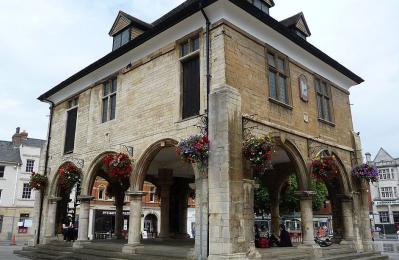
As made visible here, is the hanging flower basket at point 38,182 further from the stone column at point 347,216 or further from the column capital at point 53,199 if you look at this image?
the stone column at point 347,216

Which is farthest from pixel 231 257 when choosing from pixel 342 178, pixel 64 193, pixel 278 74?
pixel 64 193

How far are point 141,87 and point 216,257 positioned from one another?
6176 mm

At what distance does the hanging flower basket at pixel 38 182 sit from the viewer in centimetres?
1553

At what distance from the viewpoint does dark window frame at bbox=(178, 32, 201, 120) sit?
10.1 m

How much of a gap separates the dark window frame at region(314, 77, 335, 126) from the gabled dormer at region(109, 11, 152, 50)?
685cm

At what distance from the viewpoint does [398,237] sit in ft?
115

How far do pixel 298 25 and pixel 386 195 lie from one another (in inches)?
1577

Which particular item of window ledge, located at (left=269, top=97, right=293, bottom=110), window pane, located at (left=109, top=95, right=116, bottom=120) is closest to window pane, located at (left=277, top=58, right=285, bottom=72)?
window ledge, located at (left=269, top=97, right=293, bottom=110)

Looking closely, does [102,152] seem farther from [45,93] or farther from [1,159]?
[1,159]

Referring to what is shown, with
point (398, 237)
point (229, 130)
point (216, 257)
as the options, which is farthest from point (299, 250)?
point (398, 237)

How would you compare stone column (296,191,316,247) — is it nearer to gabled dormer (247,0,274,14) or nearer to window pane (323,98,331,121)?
window pane (323,98,331,121)

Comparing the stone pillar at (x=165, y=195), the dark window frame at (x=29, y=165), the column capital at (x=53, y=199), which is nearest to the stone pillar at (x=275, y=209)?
the stone pillar at (x=165, y=195)

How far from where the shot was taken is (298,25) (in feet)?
45.1

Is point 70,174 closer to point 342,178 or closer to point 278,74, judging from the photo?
point 278,74
